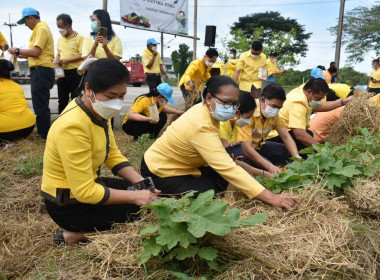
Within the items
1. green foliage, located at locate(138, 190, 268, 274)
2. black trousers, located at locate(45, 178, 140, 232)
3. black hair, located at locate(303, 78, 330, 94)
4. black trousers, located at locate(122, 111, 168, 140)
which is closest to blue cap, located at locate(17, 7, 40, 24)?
black trousers, located at locate(122, 111, 168, 140)

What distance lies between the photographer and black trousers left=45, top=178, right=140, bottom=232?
2246 millimetres

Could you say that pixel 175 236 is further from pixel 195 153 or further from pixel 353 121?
pixel 353 121

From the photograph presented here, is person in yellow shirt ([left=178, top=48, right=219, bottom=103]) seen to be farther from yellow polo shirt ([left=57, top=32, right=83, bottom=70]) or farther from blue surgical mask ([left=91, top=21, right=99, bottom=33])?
yellow polo shirt ([left=57, top=32, right=83, bottom=70])

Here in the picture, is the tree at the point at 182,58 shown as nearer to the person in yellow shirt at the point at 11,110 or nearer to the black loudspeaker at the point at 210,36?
the black loudspeaker at the point at 210,36

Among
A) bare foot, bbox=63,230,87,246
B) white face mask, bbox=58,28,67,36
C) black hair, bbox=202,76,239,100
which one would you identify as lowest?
bare foot, bbox=63,230,87,246

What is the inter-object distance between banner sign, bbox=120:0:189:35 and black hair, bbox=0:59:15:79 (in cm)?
461


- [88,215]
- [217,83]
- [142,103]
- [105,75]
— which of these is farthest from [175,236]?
[142,103]

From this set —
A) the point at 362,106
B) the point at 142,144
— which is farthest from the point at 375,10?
the point at 142,144

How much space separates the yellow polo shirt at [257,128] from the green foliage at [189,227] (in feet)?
6.46

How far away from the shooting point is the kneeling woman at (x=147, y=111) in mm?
5145

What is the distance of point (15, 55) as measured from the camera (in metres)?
5.03

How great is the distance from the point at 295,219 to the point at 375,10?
1323 inches

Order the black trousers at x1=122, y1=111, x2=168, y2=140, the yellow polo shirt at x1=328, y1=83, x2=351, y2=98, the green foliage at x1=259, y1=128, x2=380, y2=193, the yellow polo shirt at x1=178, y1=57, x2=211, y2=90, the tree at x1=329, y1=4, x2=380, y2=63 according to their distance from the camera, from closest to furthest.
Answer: the green foliage at x1=259, y1=128, x2=380, y2=193
the black trousers at x1=122, y1=111, x2=168, y2=140
the yellow polo shirt at x1=328, y1=83, x2=351, y2=98
the yellow polo shirt at x1=178, y1=57, x2=211, y2=90
the tree at x1=329, y1=4, x2=380, y2=63

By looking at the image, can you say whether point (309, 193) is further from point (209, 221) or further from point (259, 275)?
point (209, 221)
